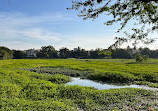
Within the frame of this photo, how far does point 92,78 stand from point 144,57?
1517 centimetres

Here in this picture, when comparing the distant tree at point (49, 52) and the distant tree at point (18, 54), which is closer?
the distant tree at point (18, 54)

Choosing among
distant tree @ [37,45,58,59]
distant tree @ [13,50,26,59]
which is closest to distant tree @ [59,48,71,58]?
distant tree @ [37,45,58,59]

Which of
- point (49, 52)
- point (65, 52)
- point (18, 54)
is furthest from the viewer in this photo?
point (65, 52)

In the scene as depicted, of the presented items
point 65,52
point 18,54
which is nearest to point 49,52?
point 65,52

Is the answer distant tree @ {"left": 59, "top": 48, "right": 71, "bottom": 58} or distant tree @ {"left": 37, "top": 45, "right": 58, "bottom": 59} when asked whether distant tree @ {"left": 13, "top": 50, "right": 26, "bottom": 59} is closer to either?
distant tree @ {"left": 37, "top": 45, "right": 58, "bottom": 59}

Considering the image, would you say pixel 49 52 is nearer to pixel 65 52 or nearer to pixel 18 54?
pixel 65 52

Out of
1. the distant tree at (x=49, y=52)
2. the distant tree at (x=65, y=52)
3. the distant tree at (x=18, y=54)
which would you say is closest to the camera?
the distant tree at (x=18, y=54)

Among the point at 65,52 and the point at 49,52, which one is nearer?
the point at 49,52

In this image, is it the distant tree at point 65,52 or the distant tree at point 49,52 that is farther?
the distant tree at point 65,52

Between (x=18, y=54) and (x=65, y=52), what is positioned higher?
(x=65, y=52)

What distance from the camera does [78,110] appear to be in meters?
8.62

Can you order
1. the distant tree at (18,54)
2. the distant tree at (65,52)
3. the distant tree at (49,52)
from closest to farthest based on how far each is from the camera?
the distant tree at (18,54)
the distant tree at (49,52)
the distant tree at (65,52)

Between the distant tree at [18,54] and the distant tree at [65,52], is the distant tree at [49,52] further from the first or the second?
the distant tree at [18,54]

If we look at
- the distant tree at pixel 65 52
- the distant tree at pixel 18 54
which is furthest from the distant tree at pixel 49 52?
the distant tree at pixel 18 54
